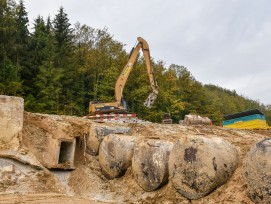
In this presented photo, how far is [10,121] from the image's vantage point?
26.9 feet

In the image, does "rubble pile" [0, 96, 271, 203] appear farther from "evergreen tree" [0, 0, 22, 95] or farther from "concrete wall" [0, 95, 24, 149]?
"evergreen tree" [0, 0, 22, 95]

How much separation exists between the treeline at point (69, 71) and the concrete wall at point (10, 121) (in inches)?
598

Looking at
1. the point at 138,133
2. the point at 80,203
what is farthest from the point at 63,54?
the point at 80,203

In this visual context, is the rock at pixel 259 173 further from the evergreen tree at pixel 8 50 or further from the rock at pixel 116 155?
the evergreen tree at pixel 8 50

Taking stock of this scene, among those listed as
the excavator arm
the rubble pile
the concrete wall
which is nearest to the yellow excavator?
the excavator arm

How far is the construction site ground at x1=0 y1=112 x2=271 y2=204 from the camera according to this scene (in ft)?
17.0

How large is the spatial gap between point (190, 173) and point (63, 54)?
32126 mm

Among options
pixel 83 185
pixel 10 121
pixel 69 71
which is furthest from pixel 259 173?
pixel 69 71

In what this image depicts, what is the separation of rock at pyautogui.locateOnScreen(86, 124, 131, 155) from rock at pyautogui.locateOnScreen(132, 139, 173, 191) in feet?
6.17

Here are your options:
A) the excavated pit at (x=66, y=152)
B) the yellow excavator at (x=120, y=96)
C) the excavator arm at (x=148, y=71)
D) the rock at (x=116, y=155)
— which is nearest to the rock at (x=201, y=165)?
the rock at (x=116, y=155)

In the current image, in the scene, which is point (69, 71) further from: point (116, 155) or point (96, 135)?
point (116, 155)

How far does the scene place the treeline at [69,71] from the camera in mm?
28312

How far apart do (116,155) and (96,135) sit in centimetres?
127

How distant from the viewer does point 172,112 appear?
117ft
